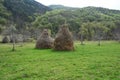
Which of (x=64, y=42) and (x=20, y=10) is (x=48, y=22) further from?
(x=64, y=42)

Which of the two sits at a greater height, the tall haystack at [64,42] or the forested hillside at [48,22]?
the forested hillside at [48,22]

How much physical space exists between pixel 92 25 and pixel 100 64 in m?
49.8

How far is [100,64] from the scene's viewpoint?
18656mm

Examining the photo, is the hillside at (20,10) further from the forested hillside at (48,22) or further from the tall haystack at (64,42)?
the tall haystack at (64,42)

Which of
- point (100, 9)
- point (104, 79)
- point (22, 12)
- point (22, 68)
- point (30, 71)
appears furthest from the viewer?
point (100, 9)

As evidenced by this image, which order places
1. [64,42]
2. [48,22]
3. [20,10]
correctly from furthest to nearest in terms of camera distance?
[20,10] < [48,22] < [64,42]

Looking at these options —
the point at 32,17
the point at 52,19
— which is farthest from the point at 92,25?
the point at 32,17

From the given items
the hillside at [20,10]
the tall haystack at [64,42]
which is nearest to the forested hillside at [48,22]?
the hillside at [20,10]

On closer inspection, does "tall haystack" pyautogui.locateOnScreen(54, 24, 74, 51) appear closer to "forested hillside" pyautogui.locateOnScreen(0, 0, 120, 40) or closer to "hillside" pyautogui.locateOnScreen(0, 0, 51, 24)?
"forested hillside" pyautogui.locateOnScreen(0, 0, 120, 40)

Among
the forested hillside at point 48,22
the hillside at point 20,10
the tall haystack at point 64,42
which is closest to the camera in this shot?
the tall haystack at point 64,42

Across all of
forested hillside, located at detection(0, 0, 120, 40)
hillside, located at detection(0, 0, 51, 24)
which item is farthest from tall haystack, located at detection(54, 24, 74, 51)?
hillside, located at detection(0, 0, 51, 24)

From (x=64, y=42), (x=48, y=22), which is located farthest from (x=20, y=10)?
(x=64, y=42)

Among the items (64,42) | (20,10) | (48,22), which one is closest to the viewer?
(64,42)

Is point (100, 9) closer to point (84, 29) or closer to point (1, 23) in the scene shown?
point (84, 29)
